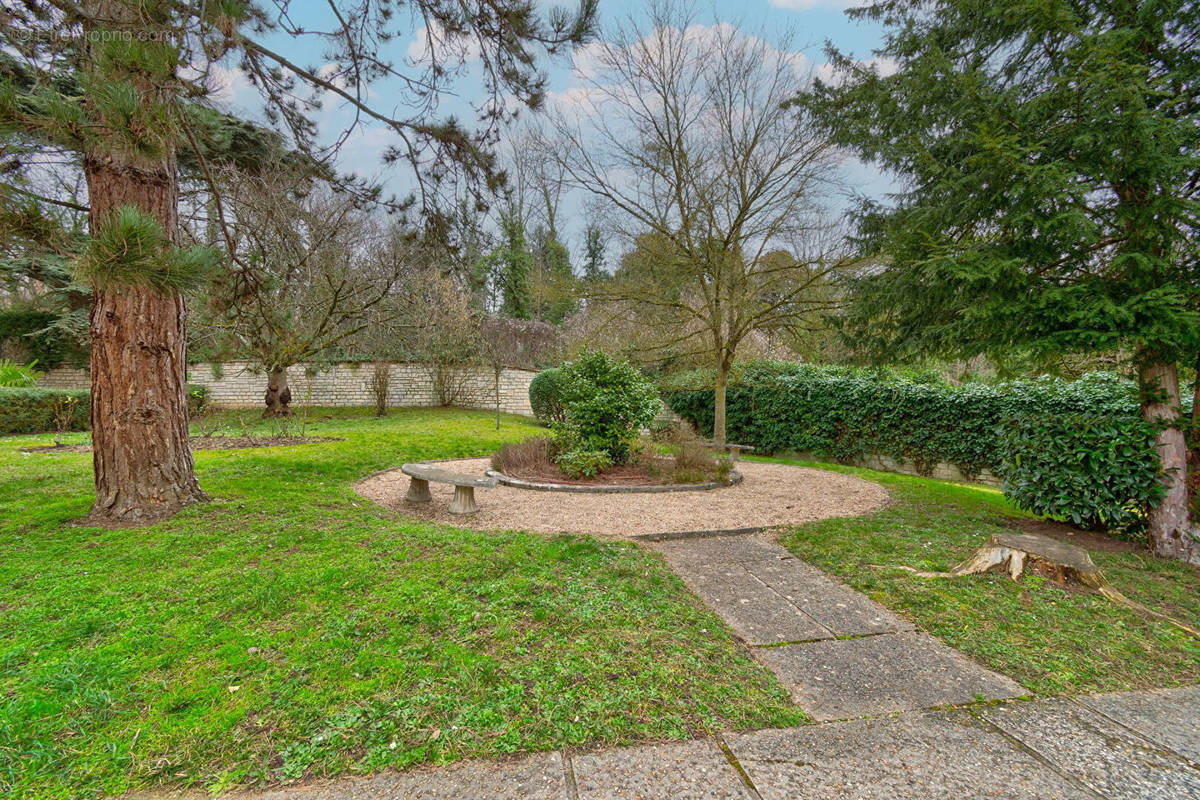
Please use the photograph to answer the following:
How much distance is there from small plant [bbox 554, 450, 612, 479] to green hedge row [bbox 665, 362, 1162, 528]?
363cm

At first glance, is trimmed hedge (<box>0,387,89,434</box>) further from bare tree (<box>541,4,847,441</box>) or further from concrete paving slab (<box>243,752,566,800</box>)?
concrete paving slab (<box>243,752,566,800</box>)

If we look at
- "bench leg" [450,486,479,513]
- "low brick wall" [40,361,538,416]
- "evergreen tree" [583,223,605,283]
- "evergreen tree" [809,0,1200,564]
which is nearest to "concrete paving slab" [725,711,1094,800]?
"evergreen tree" [809,0,1200,564]

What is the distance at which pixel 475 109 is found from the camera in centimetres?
469

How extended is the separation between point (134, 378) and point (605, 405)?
4.61m

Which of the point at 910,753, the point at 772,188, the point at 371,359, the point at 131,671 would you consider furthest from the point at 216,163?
the point at 910,753

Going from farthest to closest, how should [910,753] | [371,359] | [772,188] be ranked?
1. [371,359]
2. [772,188]
3. [910,753]

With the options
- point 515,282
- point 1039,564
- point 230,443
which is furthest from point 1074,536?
point 515,282

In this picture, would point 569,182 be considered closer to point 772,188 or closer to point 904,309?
point 772,188

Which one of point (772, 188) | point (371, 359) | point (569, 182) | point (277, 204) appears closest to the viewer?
point (772, 188)

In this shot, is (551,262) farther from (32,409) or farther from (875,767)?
(875,767)

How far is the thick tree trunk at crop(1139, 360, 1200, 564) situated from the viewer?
12.5 ft

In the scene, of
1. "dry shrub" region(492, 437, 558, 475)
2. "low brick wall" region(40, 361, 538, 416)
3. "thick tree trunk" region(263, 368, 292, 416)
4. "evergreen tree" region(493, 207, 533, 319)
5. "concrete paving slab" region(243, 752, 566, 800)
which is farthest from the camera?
"evergreen tree" region(493, 207, 533, 319)

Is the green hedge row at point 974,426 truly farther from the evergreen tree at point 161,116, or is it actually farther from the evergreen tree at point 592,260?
the evergreen tree at point 592,260

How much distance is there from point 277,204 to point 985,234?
455 inches
